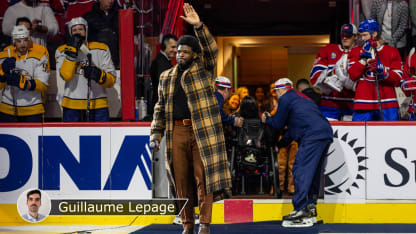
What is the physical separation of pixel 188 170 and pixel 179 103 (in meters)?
0.57

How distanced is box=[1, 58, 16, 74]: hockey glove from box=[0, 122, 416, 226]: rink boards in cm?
77

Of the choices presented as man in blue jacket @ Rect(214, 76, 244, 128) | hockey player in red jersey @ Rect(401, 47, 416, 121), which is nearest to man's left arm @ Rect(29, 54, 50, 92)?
man in blue jacket @ Rect(214, 76, 244, 128)

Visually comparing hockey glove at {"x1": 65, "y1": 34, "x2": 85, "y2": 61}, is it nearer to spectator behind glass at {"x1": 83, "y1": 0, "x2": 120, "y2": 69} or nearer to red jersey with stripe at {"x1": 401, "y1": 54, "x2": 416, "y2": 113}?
spectator behind glass at {"x1": 83, "y1": 0, "x2": 120, "y2": 69}

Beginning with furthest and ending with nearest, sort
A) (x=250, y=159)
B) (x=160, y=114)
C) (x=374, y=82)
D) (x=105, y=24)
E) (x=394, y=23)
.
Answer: (x=394, y=23) → (x=105, y=24) → (x=374, y=82) → (x=250, y=159) → (x=160, y=114)

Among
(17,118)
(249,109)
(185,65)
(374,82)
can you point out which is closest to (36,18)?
(17,118)

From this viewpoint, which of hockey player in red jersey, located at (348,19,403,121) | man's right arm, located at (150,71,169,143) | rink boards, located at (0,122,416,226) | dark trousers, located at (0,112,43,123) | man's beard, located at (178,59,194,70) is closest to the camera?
man's beard, located at (178,59,194,70)

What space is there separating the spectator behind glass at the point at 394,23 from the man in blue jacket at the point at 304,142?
2.60 m

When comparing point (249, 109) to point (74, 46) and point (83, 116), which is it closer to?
point (83, 116)

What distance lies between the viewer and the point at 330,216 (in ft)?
22.6

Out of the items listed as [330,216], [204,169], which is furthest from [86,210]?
[330,216]

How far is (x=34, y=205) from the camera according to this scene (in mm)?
6719

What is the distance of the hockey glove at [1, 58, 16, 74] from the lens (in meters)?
7.35

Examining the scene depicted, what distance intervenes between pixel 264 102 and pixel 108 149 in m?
5.04

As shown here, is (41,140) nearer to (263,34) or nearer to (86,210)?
(86,210)
